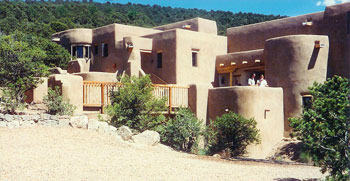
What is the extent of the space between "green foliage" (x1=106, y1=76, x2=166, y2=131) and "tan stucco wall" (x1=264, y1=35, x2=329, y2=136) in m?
6.79

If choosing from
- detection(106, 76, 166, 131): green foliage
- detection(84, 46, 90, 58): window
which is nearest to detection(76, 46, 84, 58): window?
detection(84, 46, 90, 58): window

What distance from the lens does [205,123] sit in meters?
21.4

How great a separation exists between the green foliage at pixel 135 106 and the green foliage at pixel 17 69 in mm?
3284

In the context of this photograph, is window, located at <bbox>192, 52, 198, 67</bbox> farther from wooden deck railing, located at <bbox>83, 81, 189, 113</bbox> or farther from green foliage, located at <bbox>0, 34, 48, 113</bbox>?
green foliage, located at <bbox>0, 34, 48, 113</bbox>

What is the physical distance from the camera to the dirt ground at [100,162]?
432 inches

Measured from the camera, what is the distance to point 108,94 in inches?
782

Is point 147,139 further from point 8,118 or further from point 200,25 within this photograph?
point 200,25

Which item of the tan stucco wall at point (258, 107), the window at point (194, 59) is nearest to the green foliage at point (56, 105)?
the tan stucco wall at point (258, 107)

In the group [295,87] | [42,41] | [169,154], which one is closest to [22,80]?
[169,154]

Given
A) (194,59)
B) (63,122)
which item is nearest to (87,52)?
(194,59)

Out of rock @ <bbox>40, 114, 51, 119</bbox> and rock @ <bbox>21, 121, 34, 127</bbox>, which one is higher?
rock @ <bbox>40, 114, 51, 119</bbox>

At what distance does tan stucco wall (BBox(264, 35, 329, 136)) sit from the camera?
21.6 meters

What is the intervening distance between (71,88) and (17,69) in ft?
8.22

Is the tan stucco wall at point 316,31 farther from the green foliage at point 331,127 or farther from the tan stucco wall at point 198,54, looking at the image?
the green foliage at point 331,127
